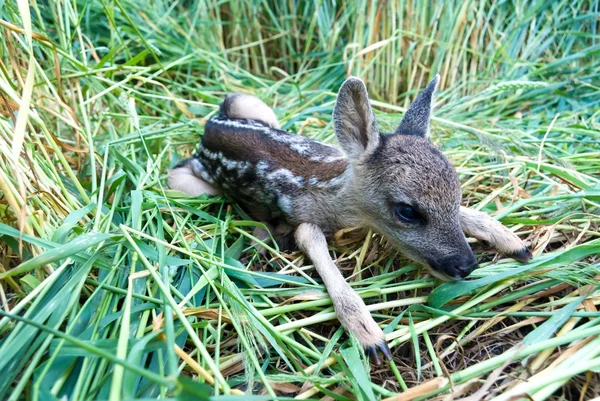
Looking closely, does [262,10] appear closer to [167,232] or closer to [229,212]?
[229,212]

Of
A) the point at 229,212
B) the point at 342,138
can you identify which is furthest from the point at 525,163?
the point at 229,212

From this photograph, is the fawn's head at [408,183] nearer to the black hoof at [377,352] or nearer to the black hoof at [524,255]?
the black hoof at [524,255]

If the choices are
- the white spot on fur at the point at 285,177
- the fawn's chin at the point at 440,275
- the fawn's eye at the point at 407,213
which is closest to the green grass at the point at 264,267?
the fawn's chin at the point at 440,275

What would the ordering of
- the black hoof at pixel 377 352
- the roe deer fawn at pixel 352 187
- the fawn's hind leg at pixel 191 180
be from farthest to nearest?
the fawn's hind leg at pixel 191 180 → the roe deer fawn at pixel 352 187 → the black hoof at pixel 377 352

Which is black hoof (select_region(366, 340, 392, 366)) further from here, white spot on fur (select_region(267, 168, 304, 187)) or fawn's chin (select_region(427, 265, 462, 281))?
white spot on fur (select_region(267, 168, 304, 187))

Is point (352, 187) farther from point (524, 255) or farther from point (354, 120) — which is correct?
point (524, 255)

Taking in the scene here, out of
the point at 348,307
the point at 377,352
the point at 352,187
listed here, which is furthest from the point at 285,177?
the point at 377,352
